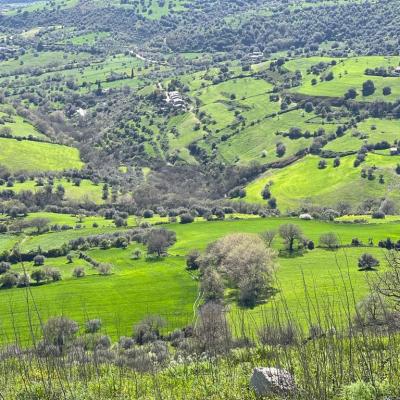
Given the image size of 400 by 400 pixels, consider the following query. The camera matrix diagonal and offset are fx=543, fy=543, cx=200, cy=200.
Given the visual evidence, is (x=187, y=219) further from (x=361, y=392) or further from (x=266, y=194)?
(x=361, y=392)

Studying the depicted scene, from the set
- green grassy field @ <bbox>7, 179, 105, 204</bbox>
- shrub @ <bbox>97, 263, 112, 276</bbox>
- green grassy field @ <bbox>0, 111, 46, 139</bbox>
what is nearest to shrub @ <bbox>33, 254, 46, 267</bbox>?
shrub @ <bbox>97, 263, 112, 276</bbox>

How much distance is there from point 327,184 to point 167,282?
63.7 meters

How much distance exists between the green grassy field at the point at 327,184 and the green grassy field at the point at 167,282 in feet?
74.6

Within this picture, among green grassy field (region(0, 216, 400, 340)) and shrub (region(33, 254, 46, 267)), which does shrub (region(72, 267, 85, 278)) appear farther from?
shrub (region(33, 254, 46, 267))

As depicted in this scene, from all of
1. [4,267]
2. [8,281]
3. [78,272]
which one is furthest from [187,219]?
[8,281]

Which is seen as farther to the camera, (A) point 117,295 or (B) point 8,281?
(B) point 8,281

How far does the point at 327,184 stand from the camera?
129 m

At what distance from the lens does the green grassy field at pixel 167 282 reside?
64375 millimetres

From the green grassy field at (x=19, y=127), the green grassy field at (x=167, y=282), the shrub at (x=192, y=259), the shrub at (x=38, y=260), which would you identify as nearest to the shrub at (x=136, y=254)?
the green grassy field at (x=167, y=282)

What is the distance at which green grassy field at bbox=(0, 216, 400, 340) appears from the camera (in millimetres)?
64375

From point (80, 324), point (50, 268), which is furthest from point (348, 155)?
point (80, 324)

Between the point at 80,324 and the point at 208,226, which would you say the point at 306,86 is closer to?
the point at 208,226

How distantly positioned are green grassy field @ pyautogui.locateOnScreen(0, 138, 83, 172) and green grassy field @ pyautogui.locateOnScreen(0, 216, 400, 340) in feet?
177

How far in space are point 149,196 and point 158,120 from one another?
208 feet
